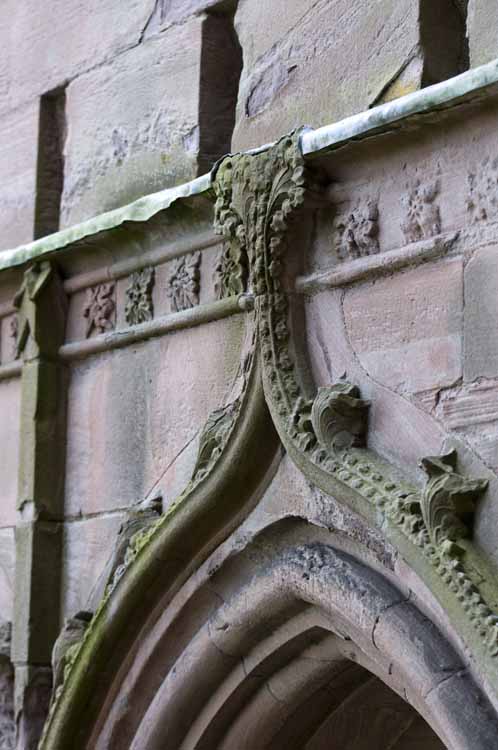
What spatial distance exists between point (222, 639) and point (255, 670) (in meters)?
0.12

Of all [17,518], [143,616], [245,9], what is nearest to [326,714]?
[143,616]

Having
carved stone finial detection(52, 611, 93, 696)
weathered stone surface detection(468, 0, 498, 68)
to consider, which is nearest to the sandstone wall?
weathered stone surface detection(468, 0, 498, 68)

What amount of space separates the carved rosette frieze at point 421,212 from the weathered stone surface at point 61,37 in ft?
4.74

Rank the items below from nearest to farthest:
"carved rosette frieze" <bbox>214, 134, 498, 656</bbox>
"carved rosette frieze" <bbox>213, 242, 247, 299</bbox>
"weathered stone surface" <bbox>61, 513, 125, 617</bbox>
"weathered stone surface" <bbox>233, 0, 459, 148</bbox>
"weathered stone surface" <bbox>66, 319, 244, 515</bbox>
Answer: "carved rosette frieze" <bbox>214, 134, 498, 656</bbox> → "weathered stone surface" <bbox>233, 0, 459, 148</bbox> → "carved rosette frieze" <bbox>213, 242, 247, 299</bbox> → "weathered stone surface" <bbox>66, 319, 244, 515</bbox> → "weathered stone surface" <bbox>61, 513, 125, 617</bbox>

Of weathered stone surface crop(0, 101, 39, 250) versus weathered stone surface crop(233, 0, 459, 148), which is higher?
weathered stone surface crop(0, 101, 39, 250)

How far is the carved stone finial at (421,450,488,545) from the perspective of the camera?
3199 mm

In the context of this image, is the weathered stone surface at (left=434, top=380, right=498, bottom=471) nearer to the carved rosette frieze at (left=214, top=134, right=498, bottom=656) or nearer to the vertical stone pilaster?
the carved rosette frieze at (left=214, top=134, right=498, bottom=656)

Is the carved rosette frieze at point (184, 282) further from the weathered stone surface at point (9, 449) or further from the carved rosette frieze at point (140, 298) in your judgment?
the weathered stone surface at point (9, 449)

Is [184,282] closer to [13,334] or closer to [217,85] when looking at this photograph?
[217,85]

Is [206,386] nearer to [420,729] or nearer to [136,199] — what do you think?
[136,199]

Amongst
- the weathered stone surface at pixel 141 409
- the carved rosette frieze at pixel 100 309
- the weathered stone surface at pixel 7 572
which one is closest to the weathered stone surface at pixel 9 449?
the weathered stone surface at pixel 7 572

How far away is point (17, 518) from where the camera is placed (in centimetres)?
463

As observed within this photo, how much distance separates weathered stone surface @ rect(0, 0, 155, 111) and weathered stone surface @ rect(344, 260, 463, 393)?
147 centimetres

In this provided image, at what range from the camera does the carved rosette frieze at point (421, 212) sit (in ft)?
11.2
